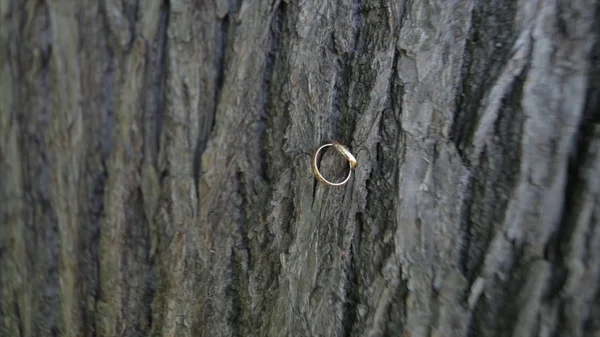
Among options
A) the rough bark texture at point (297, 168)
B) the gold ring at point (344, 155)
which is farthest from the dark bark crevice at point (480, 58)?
the gold ring at point (344, 155)

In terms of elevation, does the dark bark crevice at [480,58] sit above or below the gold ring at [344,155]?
above

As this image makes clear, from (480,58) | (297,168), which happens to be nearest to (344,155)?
(297,168)

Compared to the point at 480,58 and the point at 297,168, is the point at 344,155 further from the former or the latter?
the point at 480,58

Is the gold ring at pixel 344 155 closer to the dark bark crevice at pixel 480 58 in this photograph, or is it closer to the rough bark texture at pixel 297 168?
the rough bark texture at pixel 297 168

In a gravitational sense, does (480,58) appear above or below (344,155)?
above

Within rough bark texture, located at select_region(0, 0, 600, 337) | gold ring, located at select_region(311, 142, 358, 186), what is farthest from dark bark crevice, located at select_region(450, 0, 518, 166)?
gold ring, located at select_region(311, 142, 358, 186)

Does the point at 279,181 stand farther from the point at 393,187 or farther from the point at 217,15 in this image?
the point at 217,15

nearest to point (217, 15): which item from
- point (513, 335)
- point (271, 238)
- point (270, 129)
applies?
point (270, 129)

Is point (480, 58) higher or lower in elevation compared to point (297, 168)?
higher
